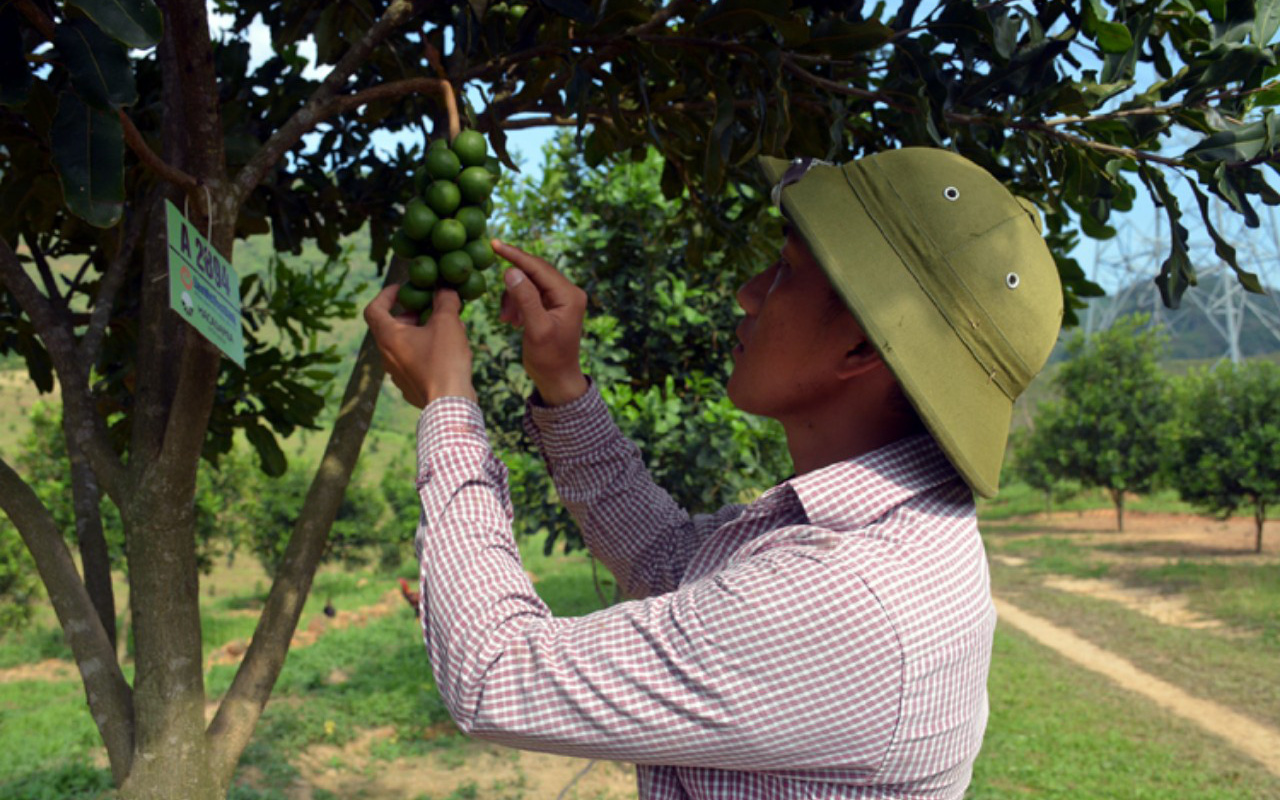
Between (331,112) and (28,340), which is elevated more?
(331,112)

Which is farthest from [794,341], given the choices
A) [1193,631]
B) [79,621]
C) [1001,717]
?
[1193,631]

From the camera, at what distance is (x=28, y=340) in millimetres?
2979

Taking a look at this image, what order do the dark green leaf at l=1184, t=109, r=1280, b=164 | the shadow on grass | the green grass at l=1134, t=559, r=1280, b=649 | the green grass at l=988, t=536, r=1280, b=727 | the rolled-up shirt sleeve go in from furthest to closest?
1. the green grass at l=1134, t=559, r=1280, b=649
2. the green grass at l=988, t=536, r=1280, b=727
3. the shadow on grass
4. the dark green leaf at l=1184, t=109, r=1280, b=164
5. the rolled-up shirt sleeve

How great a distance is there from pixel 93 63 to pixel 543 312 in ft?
2.14

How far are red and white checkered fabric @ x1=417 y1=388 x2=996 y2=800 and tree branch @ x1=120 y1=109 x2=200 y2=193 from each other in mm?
706

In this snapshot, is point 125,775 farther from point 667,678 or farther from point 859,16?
point 859,16

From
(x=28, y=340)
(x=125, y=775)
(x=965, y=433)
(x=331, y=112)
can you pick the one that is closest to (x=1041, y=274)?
(x=965, y=433)

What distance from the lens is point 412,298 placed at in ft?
4.51

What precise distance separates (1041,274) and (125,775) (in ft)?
6.15

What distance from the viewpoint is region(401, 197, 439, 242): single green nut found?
1385mm

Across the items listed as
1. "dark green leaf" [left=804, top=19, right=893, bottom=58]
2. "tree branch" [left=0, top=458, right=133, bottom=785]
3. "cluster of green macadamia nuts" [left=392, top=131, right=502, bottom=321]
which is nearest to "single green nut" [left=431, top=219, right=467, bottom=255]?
"cluster of green macadamia nuts" [left=392, top=131, right=502, bottom=321]

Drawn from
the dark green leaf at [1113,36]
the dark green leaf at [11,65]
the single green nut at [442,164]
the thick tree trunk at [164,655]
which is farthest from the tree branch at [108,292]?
the dark green leaf at [1113,36]

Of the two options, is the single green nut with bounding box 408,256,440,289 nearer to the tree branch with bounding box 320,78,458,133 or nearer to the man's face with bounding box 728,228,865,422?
the tree branch with bounding box 320,78,458,133

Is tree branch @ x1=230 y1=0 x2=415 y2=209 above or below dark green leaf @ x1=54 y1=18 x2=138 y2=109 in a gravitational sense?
above
